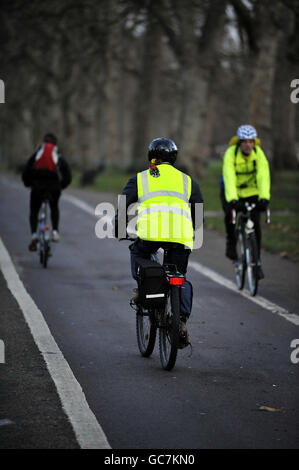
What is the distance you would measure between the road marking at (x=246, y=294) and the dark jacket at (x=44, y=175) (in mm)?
2322

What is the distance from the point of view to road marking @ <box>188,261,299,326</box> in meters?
9.56

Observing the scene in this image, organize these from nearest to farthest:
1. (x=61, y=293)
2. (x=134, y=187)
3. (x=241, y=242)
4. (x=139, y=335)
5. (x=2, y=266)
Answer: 1. (x=134, y=187)
2. (x=139, y=335)
3. (x=61, y=293)
4. (x=241, y=242)
5. (x=2, y=266)

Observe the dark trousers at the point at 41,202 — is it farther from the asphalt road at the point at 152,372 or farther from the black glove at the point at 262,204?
the black glove at the point at 262,204

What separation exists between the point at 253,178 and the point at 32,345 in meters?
4.62

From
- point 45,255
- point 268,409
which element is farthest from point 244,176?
point 268,409

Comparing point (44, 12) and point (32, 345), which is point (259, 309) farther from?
point (44, 12)

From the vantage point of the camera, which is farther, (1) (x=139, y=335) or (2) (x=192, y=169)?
(2) (x=192, y=169)

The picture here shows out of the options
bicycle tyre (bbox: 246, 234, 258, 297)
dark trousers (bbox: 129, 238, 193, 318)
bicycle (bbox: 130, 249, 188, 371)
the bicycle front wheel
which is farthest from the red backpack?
dark trousers (bbox: 129, 238, 193, 318)

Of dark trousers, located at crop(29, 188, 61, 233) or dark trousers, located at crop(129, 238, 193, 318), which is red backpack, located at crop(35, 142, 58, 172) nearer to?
dark trousers, located at crop(29, 188, 61, 233)

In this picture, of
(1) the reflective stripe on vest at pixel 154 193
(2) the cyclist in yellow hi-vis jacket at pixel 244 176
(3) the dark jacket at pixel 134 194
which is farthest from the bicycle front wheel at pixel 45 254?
(1) the reflective stripe on vest at pixel 154 193

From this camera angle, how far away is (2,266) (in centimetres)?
1292

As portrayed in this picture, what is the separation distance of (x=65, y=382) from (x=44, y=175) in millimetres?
7470

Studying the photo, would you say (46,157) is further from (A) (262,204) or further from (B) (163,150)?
(B) (163,150)

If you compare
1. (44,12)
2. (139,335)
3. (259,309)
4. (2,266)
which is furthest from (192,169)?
(139,335)
